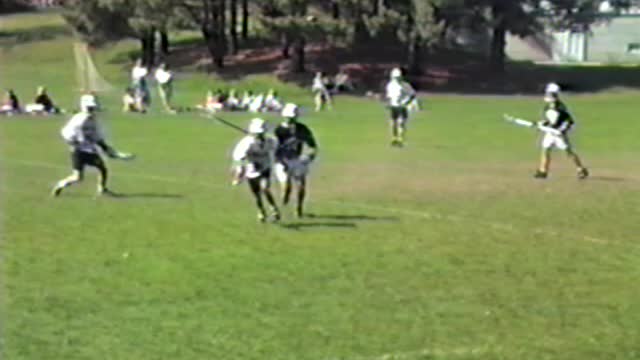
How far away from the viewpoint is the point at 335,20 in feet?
194

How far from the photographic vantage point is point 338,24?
58812 mm

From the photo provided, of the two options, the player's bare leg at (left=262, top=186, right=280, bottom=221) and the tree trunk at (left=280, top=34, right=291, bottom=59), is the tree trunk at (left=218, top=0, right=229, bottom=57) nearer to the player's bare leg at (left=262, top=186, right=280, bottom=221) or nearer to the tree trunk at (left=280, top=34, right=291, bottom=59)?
the tree trunk at (left=280, top=34, right=291, bottom=59)

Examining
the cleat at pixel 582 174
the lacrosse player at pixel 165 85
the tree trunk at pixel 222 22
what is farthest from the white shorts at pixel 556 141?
the tree trunk at pixel 222 22

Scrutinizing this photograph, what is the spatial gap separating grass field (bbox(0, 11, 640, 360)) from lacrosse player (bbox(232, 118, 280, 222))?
2.34ft

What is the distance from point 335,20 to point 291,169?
4007 cm

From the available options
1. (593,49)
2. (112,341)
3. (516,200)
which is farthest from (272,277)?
(593,49)

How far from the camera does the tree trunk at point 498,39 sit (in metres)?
61.3

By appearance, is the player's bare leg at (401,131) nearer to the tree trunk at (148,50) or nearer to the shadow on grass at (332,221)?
the shadow on grass at (332,221)

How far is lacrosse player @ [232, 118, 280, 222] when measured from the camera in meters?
18.9

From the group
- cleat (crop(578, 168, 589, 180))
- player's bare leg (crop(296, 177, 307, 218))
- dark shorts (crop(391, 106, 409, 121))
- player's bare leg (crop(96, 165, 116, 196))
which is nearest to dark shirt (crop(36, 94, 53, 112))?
dark shorts (crop(391, 106, 409, 121))

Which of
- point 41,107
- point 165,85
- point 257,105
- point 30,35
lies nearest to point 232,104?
point 257,105

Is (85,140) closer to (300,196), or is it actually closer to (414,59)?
(300,196)

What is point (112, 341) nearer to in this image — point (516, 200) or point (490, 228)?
point (490, 228)

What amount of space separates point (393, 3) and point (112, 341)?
49.8 metres
